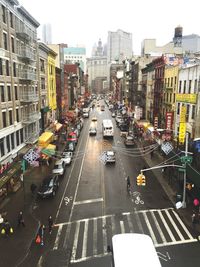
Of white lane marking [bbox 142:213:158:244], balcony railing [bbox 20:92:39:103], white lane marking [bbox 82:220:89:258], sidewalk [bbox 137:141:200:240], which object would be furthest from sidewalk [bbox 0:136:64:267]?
sidewalk [bbox 137:141:200:240]

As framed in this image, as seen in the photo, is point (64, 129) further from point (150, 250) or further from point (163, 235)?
point (150, 250)

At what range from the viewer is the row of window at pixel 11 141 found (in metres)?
32.6

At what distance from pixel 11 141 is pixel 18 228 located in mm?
14574

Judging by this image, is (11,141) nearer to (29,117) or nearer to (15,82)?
(29,117)

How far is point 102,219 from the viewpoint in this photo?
25141 mm

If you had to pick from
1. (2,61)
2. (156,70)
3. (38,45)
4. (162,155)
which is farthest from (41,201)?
(156,70)

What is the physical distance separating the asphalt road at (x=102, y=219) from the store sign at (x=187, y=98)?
11.1 metres

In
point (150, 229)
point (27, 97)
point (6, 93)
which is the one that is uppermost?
point (6, 93)

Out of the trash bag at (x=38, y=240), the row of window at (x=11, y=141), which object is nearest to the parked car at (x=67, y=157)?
the row of window at (x=11, y=141)

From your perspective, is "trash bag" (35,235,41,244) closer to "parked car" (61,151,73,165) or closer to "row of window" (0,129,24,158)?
"row of window" (0,129,24,158)

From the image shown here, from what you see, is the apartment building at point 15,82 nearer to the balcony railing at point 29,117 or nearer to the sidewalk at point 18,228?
Answer: the balcony railing at point 29,117

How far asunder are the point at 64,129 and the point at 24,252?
55063mm

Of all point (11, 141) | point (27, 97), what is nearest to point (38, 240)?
point (11, 141)

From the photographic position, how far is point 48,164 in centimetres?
4338
